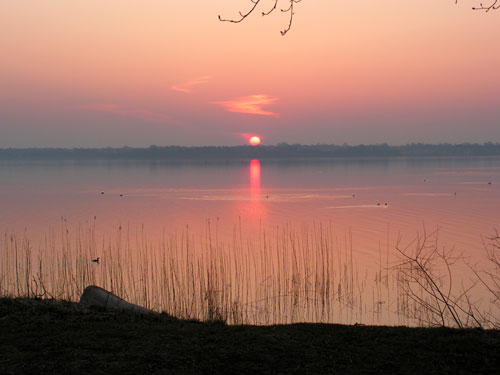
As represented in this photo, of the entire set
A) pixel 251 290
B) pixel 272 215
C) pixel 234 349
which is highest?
pixel 234 349

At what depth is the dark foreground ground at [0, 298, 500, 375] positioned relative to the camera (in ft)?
17.4

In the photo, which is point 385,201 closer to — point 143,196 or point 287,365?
point 143,196

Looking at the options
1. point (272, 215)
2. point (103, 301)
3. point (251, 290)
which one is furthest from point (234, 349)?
point (272, 215)

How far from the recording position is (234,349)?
18.9 feet

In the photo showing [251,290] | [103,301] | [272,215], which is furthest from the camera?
[272,215]

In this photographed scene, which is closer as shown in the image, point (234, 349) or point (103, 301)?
point (234, 349)

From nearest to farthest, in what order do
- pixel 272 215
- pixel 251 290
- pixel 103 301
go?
pixel 103 301 < pixel 251 290 < pixel 272 215

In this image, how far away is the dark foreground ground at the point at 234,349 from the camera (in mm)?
5309

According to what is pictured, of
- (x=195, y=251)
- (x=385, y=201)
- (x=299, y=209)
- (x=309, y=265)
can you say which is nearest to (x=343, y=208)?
(x=299, y=209)

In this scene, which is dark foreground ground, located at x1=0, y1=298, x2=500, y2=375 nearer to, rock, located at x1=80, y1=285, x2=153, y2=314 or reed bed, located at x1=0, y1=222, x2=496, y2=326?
rock, located at x1=80, y1=285, x2=153, y2=314

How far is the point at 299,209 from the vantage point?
34.8 meters

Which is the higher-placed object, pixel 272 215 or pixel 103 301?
pixel 103 301

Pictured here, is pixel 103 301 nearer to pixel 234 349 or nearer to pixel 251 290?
pixel 234 349

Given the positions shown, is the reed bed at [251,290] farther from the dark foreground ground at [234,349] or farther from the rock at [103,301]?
the dark foreground ground at [234,349]
